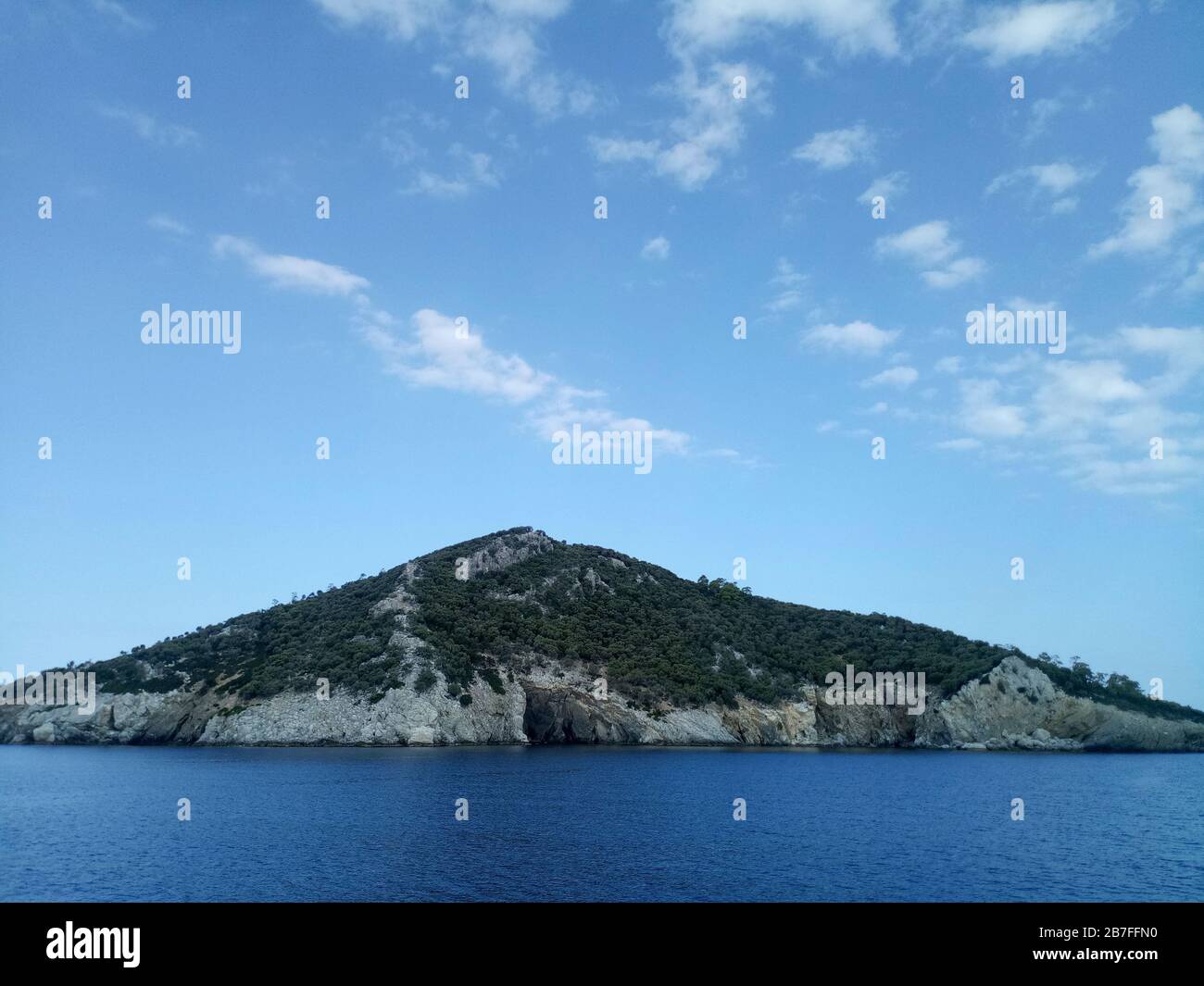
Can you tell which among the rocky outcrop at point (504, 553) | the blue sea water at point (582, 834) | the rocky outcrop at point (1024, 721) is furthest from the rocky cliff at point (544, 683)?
the blue sea water at point (582, 834)

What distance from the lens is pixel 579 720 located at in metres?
143

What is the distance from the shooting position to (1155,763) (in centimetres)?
12506

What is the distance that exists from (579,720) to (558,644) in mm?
16052

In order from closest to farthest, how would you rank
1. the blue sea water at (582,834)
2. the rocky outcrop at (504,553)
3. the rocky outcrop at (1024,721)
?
the blue sea water at (582,834), the rocky outcrop at (1024,721), the rocky outcrop at (504,553)

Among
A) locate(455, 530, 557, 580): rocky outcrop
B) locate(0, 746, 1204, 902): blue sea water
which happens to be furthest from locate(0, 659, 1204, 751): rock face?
locate(0, 746, 1204, 902): blue sea water

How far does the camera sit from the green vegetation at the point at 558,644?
14225 centimetres

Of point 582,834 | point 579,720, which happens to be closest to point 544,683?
point 579,720

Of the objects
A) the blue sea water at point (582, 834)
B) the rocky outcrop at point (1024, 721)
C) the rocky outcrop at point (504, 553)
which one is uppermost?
the rocky outcrop at point (504, 553)

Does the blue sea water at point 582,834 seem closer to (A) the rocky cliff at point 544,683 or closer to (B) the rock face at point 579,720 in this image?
(B) the rock face at point 579,720

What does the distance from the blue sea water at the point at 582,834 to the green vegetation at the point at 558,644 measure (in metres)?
40.3

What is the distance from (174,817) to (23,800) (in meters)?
22.0

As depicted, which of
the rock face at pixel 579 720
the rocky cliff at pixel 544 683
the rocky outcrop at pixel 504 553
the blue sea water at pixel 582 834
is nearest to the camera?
the blue sea water at pixel 582 834
